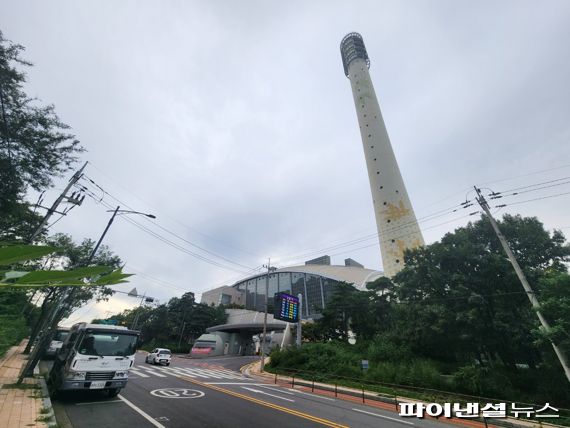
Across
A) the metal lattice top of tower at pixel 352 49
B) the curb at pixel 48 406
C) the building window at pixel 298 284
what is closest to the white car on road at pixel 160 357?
the curb at pixel 48 406

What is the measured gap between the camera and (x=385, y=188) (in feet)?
176

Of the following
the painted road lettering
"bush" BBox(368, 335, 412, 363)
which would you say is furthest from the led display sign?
the painted road lettering

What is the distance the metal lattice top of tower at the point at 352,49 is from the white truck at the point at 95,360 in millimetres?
80937

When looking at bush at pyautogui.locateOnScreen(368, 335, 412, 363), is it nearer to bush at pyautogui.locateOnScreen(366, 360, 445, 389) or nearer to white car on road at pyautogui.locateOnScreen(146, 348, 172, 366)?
bush at pyautogui.locateOnScreen(366, 360, 445, 389)

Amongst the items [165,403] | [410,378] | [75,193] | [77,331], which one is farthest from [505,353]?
[75,193]

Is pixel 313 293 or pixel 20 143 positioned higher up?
pixel 313 293

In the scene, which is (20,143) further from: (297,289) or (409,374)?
(297,289)

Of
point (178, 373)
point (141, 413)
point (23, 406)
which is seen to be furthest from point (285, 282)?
point (23, 406)

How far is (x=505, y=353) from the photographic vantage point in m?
21.2

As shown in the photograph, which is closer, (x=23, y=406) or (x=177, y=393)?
(x=23, y=406)

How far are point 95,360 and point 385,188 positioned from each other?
51555 millimetres

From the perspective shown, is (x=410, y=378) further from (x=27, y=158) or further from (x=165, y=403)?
(x=27, y=158)

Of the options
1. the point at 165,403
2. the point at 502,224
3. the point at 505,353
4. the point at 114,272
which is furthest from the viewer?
the point at 502,224

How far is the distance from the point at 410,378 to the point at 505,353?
8.08 m
